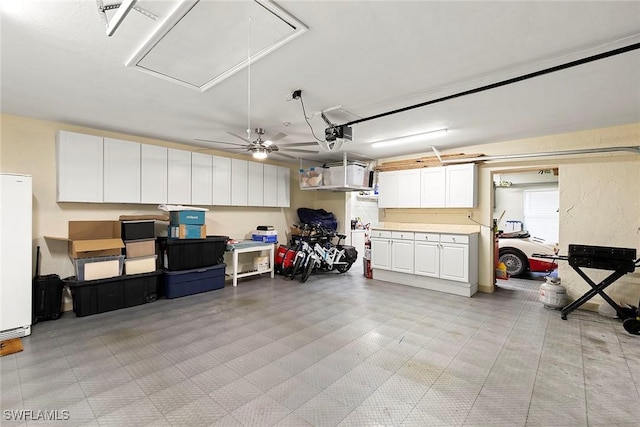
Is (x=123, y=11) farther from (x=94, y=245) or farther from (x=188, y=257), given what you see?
(x=188, y=257)

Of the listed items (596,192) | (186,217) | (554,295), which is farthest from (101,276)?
(596,192)

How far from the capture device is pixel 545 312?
12.9 ft

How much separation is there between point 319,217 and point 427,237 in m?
2.78

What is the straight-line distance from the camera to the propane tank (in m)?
3.99

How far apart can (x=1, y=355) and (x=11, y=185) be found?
169cm

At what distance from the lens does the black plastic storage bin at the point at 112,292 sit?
364cm

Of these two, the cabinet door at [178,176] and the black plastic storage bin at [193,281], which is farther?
the cabinet door at [178,176]

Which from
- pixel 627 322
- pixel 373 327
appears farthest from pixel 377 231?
pixel 627 322

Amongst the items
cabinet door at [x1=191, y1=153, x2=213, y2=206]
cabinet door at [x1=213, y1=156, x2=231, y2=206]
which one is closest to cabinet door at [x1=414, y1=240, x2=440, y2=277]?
cabinet door at [x1=213, y1=156, x2=231, y2=206]

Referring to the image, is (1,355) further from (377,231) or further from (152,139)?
(377,231)

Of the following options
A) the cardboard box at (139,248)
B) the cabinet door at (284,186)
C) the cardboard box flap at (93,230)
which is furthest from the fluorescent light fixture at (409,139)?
the cardboard box flap at (93,230)

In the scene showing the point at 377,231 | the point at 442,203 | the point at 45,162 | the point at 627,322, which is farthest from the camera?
the point at 377,231

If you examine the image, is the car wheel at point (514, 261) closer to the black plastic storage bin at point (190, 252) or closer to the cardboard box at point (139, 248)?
the black plastic storage bin at point (190, 252)

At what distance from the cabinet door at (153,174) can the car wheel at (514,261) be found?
7.05m
